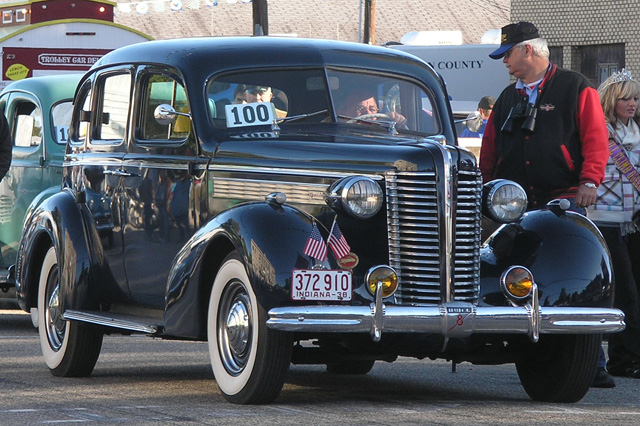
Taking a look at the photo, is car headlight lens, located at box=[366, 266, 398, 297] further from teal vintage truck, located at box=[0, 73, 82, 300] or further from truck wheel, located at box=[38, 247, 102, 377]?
teal vintage truck, located at box=[0, 73, 82, 300]

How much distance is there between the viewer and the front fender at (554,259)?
6961 mm

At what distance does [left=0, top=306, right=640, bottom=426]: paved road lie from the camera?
252 inches

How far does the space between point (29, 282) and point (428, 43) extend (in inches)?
829

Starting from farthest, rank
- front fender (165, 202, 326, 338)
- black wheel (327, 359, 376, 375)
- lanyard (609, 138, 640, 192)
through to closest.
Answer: lanyard (609, 138, 640, 192) → black wheel (327, 359, 376, 375) → front fender (165, 202, 326, 338)

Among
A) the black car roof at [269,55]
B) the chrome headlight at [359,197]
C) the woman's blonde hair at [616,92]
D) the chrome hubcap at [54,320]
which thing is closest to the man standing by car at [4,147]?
the chrome hubcap at [54,320]

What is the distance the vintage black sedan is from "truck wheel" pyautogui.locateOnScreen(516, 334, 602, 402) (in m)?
0.01

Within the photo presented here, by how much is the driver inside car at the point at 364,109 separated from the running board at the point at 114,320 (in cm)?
163

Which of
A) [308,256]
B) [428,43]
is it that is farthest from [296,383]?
[428,43]

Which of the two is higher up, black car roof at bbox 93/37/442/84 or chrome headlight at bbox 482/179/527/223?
black car roof at bbox 93/37/442/84

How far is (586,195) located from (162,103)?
8.45 feet

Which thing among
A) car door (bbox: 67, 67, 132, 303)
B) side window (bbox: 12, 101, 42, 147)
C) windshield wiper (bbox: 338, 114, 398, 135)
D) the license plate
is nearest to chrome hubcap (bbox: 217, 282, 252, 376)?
the license plate

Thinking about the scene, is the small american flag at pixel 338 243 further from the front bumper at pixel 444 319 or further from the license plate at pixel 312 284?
the front bumper at pixel 444 319

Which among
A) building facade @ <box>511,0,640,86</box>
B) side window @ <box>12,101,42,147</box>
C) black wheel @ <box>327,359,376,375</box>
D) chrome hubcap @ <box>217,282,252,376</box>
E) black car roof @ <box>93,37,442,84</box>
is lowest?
black wheel @ <box>327,359,376,375</box>

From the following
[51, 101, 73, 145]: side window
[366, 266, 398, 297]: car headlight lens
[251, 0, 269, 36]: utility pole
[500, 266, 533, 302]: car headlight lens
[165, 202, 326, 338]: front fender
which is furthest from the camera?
[251, 0, 269, 36]: utility pole
